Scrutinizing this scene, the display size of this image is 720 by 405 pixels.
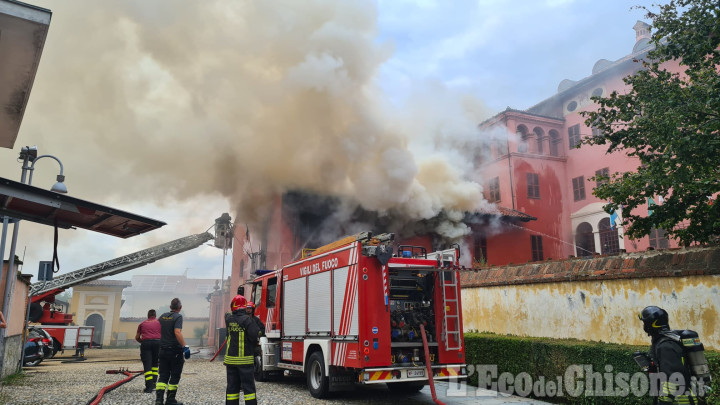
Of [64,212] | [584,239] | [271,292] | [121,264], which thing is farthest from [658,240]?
[121,264]

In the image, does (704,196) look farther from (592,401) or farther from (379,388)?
(379,388)

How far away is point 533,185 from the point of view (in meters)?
27.0

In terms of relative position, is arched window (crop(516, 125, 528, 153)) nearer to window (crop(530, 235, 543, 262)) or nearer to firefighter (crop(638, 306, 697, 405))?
window (crop(530, 235, 543, 262))

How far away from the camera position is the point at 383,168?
1730 cm

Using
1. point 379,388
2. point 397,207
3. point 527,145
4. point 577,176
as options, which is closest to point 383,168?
point 397,207

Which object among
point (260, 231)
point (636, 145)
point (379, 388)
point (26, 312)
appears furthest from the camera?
point (260, 231)

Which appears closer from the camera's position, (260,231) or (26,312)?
(26,312)

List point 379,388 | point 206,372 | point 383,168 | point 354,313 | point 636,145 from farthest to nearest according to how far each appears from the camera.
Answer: point 383,168 → point 206,372 → point 379,388 → point 636,145 → point 354,313

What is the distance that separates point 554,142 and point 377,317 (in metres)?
25.1

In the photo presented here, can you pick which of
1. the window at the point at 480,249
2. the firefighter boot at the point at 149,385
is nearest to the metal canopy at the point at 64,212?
the firefighter boot at the point at 149,385

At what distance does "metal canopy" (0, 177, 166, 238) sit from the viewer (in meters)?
5.64

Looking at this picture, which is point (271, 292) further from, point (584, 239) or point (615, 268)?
point (584, 239)

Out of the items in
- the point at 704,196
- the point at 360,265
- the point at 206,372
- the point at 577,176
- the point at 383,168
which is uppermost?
the point at 577,176

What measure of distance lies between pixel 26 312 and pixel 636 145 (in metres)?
17.0
